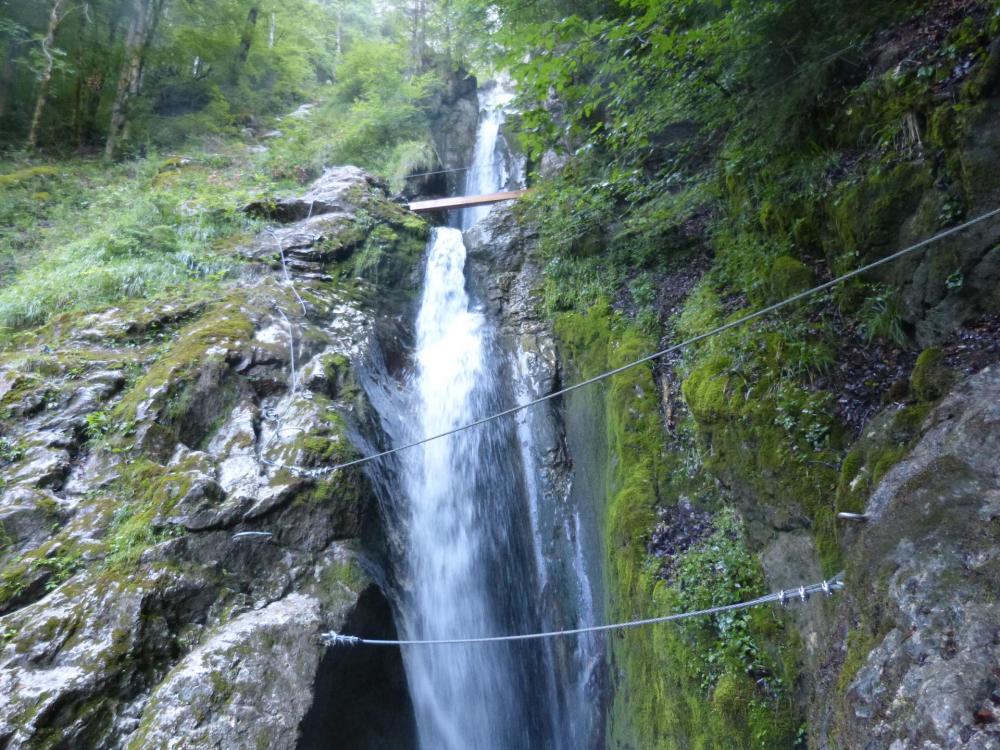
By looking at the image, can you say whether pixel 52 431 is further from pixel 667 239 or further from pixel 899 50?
pixel 899 50

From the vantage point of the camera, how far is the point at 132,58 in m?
12.7

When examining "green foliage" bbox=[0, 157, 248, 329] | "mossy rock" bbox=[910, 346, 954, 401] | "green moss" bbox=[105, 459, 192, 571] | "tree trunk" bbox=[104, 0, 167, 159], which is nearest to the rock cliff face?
"green moss" bbox=[105, 459, 192, 571]

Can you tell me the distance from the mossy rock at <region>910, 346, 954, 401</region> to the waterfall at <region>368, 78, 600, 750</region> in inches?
163

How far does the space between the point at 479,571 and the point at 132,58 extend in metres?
13.7

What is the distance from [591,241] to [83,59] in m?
12.8

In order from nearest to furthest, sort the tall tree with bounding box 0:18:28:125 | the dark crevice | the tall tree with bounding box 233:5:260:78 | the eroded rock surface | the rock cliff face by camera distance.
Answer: the eroded rock surface < the rock cliff face < the dark crevice < the tall tree with bounding box 0:18:28:125 < the tall tree with bounding box 233:5:260:78

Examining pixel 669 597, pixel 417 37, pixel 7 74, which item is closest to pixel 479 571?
pixel 669 597

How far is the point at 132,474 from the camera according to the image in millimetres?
4691

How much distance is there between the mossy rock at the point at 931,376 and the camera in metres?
2.61

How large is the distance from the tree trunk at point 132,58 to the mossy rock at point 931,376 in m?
15.2

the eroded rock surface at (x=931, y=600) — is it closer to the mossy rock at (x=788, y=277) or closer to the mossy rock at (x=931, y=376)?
the mossy rock at (x=931, y=376)

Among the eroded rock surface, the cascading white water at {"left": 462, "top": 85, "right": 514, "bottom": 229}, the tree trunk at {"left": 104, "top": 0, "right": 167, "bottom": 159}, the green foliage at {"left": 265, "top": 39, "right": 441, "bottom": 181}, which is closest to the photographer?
the eroded rock surface

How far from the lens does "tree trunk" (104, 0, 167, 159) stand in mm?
12680

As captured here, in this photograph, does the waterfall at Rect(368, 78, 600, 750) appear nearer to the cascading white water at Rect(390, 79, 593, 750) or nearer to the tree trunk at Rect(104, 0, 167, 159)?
the cascading white water at Rect(390, 79, 593, 750)
